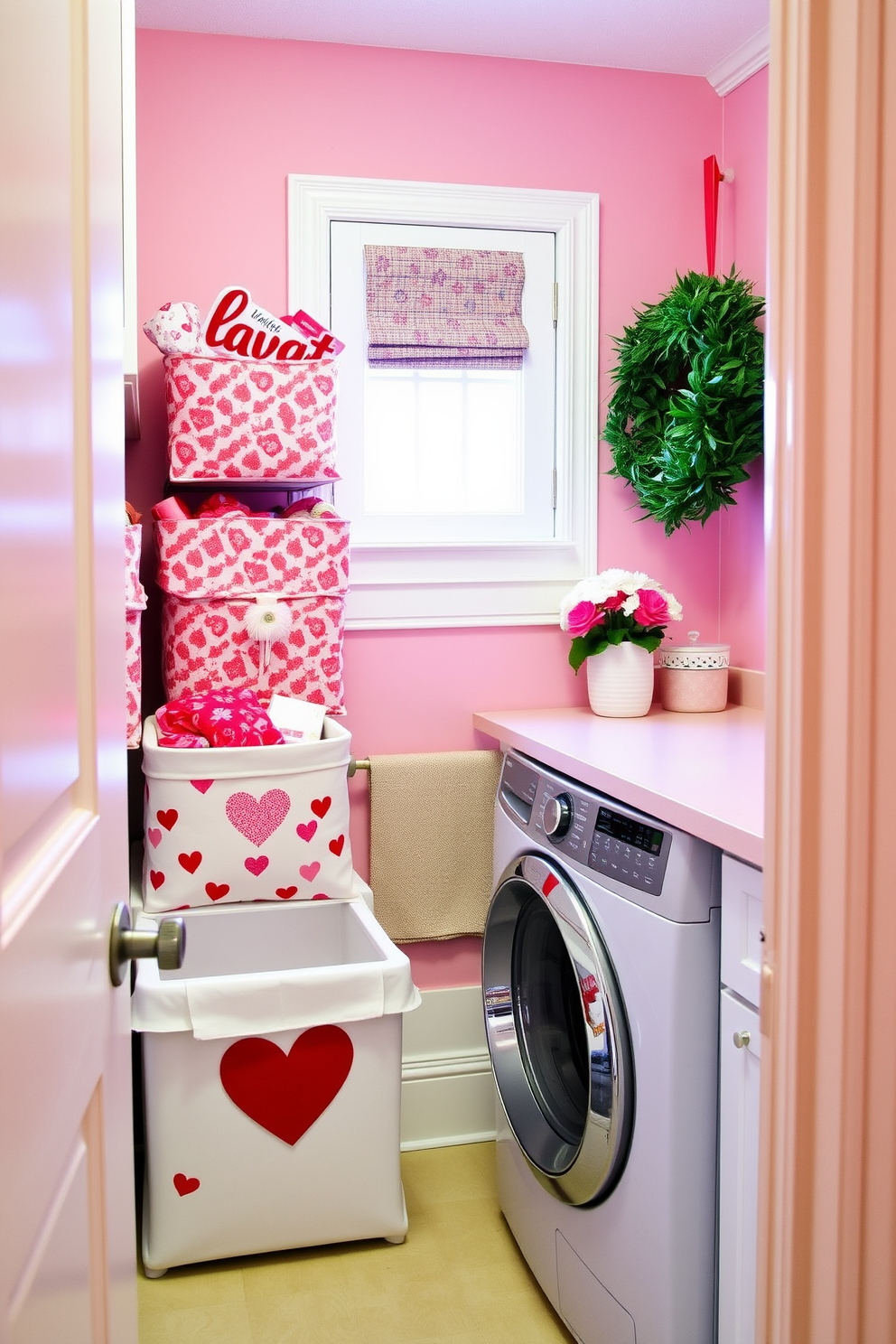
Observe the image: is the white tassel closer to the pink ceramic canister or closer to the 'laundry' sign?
the 'laundry' sign

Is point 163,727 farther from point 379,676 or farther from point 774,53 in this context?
point 774,53

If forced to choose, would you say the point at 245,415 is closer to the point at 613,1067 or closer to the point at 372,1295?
the point at 613,1067

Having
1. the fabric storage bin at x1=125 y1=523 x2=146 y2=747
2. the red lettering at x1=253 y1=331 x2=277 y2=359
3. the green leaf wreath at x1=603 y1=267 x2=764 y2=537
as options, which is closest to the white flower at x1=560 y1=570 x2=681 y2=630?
the green leaf wreath at x1=603 y1=267 x2=764 y2=537

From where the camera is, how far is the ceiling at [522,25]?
2215 mm

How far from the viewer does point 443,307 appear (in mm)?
2467

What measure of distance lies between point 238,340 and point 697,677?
117cm

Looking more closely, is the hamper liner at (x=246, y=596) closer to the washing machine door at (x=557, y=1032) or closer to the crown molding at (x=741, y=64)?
the washing machine door at (x=557, y=1032)

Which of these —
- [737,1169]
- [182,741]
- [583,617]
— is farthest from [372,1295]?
[583,617]

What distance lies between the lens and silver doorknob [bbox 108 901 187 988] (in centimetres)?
83

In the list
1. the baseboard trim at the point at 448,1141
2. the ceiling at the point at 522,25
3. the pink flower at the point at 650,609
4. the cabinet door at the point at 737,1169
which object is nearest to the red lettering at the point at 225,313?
the ceiling at the point at 522,25

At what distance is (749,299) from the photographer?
7.52 feet

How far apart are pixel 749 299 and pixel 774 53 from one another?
1616mm

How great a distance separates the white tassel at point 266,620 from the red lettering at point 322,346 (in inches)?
18.1

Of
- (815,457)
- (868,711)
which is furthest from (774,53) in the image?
(868,711)
